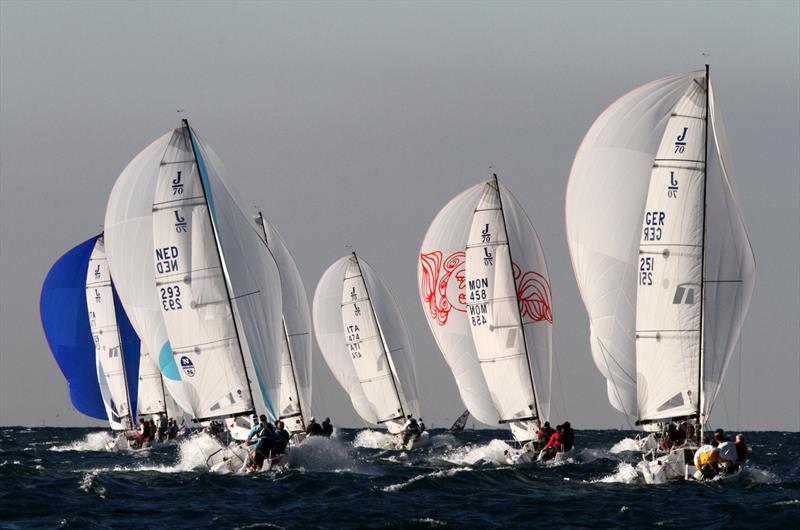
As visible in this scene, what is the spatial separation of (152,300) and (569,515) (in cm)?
1277

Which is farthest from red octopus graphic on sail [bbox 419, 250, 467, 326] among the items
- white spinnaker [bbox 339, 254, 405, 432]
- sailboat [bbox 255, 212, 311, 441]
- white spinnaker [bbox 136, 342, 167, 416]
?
white spinnaker [bbox 136, 342, 167, 416]

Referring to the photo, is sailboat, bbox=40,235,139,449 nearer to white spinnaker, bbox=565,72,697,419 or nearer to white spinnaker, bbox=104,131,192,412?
white spinnaker, bbox=104,131,192,412

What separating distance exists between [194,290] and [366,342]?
2188 cm

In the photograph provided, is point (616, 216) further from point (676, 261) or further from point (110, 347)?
point (110, 347)

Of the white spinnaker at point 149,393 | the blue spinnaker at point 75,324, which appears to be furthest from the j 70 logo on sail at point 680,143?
the white spinnaker at point 149,393

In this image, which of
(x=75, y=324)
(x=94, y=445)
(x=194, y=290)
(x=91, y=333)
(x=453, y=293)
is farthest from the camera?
(x=94, y=445)

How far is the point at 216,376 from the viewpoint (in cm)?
3145

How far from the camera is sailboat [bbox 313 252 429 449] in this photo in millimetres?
52656

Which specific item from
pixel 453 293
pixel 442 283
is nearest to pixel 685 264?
→ pixel 453 293

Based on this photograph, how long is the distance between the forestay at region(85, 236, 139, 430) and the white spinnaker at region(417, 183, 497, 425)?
42.8 feet

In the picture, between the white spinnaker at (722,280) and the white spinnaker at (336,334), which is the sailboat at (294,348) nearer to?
the white spinnaker at (336,334)

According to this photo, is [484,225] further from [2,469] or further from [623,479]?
[2,469]

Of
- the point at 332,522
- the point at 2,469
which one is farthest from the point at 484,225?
the point at 332,522

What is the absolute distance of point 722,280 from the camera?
2845 centimetres
